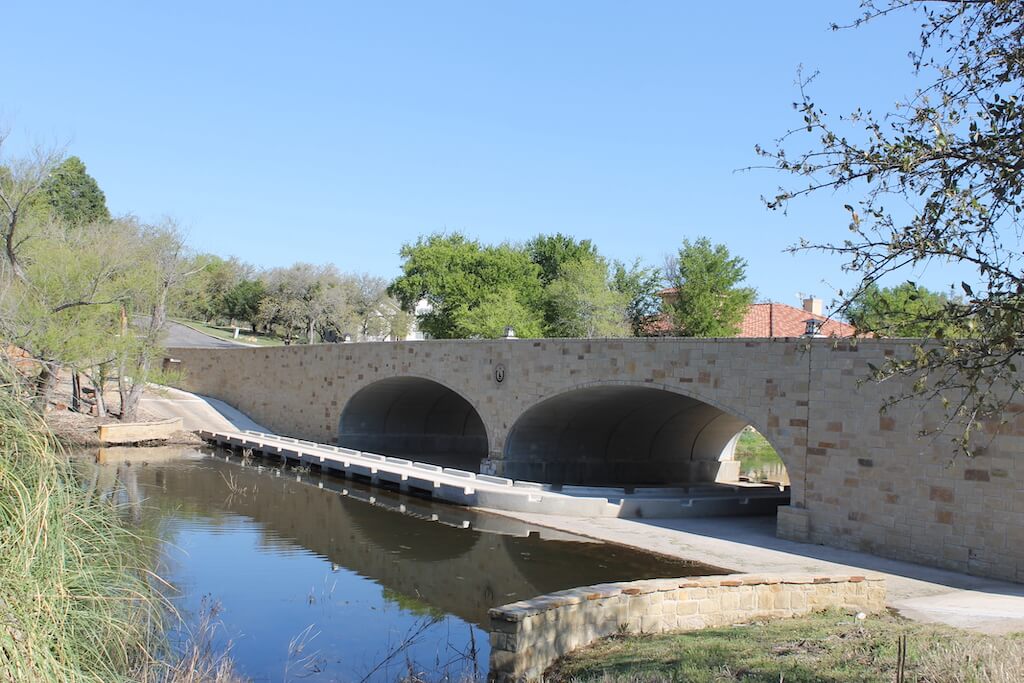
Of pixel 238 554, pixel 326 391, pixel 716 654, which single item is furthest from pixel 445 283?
pixel 716 654

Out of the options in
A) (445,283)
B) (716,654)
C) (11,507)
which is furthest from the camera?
(445,283)

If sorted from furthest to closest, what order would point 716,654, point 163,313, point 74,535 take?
point 163,313, point 716,654, point 74,535

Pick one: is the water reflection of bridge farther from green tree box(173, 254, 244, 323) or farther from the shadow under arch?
green tree box(173, 254, 244, 323)

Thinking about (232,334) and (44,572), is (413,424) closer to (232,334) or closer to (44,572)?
(44,572)

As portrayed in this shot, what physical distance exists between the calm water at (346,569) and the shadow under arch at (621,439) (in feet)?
13.7

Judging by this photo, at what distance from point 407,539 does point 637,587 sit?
347 inches

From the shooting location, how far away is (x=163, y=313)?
31.6 m

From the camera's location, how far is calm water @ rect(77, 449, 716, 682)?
9992 mm

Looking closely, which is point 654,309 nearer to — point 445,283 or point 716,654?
point 445,283

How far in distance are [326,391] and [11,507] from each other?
2800 cm

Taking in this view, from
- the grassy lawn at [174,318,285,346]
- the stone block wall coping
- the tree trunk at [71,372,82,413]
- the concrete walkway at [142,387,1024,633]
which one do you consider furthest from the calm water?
the grassy lawn at [174,318,285,346]

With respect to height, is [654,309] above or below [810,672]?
above

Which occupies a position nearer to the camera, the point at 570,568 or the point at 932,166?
the point at 932,166

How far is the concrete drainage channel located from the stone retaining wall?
841cm
